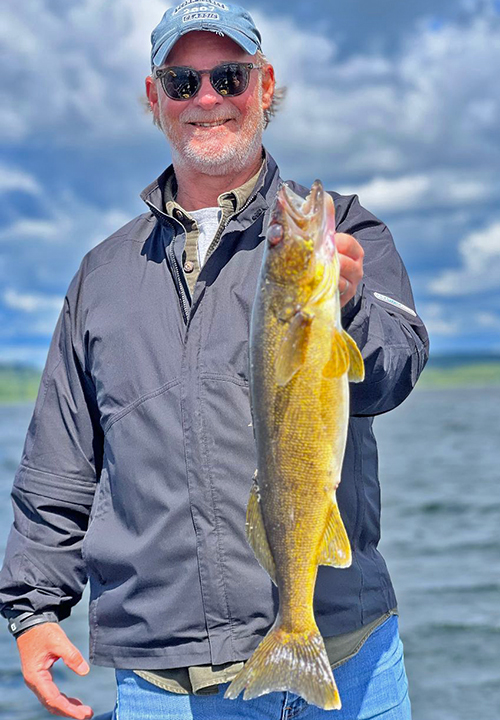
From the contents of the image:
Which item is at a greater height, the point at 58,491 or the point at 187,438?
the point at 187,438

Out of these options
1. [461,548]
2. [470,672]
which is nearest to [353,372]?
[470,672]

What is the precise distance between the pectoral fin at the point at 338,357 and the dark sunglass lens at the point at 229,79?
199 centimetres

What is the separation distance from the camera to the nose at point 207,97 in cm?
438

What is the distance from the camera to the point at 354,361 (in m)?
3.00

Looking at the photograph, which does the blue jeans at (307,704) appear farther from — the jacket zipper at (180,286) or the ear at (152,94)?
the ear at (152,94)

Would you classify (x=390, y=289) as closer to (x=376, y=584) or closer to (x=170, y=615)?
(x=376, y=584)

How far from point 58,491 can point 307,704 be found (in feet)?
5.06

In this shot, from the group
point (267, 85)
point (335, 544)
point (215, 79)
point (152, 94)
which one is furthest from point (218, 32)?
point (335, 544)

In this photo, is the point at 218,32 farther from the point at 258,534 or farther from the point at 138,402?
the point at 258,534

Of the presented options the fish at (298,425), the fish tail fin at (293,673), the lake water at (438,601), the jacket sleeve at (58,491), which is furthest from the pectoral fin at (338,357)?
the lake water at (438,601)

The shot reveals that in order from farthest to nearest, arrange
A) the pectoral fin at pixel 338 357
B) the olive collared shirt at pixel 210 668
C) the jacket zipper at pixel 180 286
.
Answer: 1. the jacket zipper at pixel 180 286
2. the olive collared shirt at pixel 210 668
3. the pectoral fin at pixel 338 357

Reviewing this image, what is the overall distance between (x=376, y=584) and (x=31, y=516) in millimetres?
1709

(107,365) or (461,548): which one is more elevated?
(107,365)

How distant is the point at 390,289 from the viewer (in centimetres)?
380
